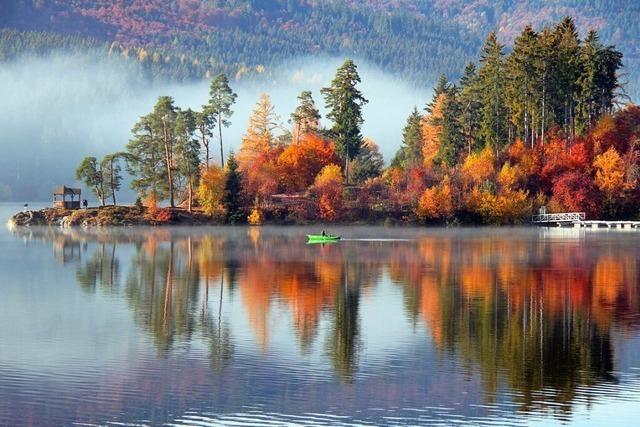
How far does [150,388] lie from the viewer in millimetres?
30172

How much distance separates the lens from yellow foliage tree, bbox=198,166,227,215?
11850 centimetres

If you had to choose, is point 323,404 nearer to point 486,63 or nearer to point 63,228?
point 63,228

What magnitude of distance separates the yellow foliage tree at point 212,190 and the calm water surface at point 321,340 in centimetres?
4699

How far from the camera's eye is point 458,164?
126 meters

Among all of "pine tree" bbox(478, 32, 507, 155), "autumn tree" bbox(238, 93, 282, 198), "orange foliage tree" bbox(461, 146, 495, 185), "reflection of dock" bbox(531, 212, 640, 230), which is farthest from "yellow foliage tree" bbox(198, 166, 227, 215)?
"reflection of dock" bbox(531, 212, 640, 230)

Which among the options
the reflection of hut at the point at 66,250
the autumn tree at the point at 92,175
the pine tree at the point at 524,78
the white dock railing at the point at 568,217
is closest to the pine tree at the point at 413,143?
the pine tree at the point at 524,78

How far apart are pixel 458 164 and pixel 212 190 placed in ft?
93.7

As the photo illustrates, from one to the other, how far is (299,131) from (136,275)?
79491 mm

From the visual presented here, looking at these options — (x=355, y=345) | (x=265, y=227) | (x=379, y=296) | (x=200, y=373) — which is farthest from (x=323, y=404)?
(x=265, y=227)

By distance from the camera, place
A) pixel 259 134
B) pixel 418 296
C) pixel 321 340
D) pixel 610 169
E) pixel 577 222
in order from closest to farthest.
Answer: pixel 321 340, pixel 418 296, pixel 577 222, pixel 610 169, pixel 259 134

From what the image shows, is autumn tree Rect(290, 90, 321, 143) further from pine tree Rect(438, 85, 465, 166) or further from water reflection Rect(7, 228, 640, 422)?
water reflection Rect(7, 228, 640, 422)

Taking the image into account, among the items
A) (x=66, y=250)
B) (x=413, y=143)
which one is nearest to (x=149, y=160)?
(x=413, y=143)

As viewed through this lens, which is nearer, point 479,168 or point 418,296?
point 418,296

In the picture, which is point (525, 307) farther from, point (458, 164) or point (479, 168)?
point (458, 164)
